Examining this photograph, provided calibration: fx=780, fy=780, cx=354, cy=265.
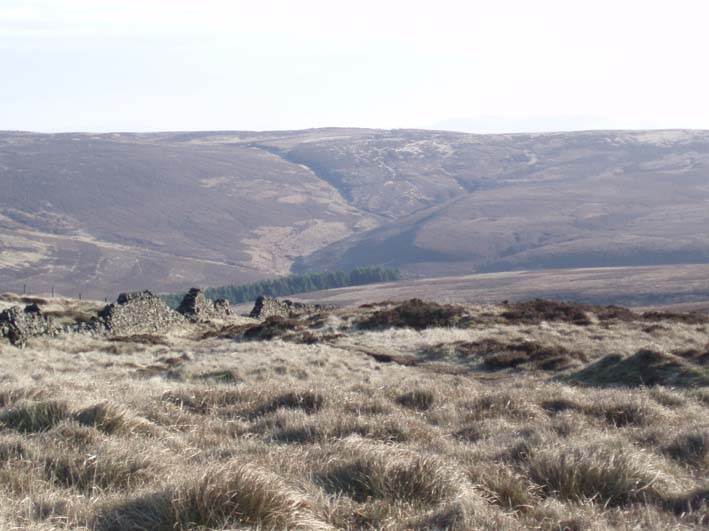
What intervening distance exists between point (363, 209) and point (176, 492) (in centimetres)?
19533

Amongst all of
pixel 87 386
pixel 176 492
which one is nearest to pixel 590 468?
pixel 176 492

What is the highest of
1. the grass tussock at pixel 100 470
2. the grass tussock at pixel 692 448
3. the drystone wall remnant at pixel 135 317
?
the grass tussock at pixel 100 470

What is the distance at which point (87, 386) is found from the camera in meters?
9.84

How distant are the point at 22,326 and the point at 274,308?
19.7 metres

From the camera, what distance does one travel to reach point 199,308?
133 ft

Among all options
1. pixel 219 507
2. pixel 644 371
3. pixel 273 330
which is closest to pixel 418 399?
pixel 219 507

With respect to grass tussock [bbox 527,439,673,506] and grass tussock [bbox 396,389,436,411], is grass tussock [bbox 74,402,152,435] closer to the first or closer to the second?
grass tussock [bbox 527,439,673,506]

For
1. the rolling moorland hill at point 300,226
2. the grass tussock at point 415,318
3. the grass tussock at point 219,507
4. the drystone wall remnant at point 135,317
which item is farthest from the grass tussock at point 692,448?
the rolling moorland hill at point 300,226

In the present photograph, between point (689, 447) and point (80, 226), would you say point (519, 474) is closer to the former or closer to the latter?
point (689, 447)

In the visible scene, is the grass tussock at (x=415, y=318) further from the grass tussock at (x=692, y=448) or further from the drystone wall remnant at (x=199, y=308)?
the grass tussock at (x=692, y=448)

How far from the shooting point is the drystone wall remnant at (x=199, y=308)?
39.3 m

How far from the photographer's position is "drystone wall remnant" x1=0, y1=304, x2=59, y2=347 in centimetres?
2497

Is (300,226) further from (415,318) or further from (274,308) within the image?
(415,318)

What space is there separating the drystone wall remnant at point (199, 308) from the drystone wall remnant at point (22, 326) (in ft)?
36.0
